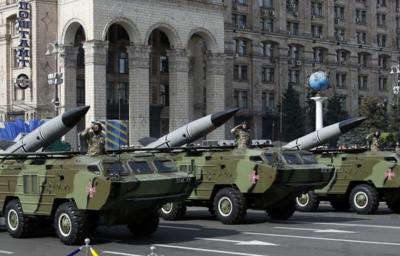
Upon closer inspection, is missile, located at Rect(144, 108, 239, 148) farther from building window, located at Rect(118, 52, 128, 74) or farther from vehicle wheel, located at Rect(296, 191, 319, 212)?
building window, located at Rect(118, 52, 128, 74)

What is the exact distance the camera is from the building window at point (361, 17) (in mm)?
83500

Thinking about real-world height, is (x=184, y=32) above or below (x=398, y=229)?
above

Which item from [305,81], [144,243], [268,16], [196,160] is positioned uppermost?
[268,16]

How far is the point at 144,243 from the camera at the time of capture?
14781 mm

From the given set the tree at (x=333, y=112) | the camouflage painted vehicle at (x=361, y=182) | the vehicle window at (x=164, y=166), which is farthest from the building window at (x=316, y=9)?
the vehicle window at (x=164, y=166)

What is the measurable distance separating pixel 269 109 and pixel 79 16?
1041 inches

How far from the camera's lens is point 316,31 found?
78812 millimetres

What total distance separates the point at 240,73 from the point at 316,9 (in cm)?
1300

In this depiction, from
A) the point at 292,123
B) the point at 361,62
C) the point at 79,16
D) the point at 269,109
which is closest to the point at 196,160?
the point at 79,16

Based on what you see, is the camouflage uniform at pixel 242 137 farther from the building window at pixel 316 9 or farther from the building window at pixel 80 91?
the building window at pixel 316 9

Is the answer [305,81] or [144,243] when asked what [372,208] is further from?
[305,81]

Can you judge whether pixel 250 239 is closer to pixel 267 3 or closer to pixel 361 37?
pixel 267 3

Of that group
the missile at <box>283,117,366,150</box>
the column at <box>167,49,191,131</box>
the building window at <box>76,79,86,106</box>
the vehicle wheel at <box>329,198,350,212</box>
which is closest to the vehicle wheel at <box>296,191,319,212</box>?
the vehicle wheel at <box>329,198,350,212</box>

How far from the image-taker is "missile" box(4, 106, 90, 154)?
54.5 feet
